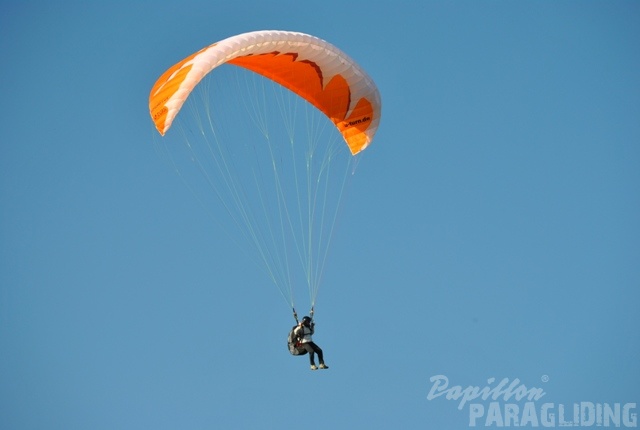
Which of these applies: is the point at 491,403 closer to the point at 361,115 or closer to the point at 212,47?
the point at 361,115

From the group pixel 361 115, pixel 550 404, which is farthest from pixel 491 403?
pixel 361 115

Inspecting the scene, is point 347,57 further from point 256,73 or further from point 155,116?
point 155,116

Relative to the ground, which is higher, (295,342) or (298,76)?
(298,76)

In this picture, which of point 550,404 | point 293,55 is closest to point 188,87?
point 293,55

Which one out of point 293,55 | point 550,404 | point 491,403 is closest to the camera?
point 293,55

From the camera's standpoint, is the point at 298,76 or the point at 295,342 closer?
the point at 295,342

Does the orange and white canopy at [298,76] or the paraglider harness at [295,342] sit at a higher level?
the orange and white canopy at [298,76]

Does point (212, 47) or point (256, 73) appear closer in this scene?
point (212, 47)

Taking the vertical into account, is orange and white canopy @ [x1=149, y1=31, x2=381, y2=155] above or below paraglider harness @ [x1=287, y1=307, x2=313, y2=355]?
above

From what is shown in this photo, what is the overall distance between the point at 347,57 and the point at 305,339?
442 cm

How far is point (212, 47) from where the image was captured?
2323 cm

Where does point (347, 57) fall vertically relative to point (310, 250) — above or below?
above

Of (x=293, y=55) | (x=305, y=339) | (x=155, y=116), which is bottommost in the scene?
(x=305, y=339)

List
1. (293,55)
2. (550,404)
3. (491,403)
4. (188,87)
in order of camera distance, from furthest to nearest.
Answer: (550,404)
(491,403)
(293,55)
(188,87)
